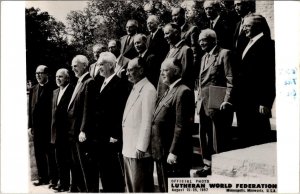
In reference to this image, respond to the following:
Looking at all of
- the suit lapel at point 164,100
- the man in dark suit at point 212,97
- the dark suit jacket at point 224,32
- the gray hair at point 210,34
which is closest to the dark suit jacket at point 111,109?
the suit lapel at point 164,100

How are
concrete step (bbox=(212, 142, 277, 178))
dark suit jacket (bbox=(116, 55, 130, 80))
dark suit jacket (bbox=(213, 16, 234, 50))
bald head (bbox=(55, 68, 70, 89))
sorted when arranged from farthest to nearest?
1. bald head (bbox=(55, 68, 70, 89))
2. dark suit jacket (bbox=(116, 55, 130, 80))
3. dark suit jacket (bbox=(213, 16, 234, 50))
4. concrete step (bbox=(212, 142, 277, 178))

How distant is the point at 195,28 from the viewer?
5.82m

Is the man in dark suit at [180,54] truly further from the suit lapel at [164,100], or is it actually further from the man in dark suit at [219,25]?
the man in dark suit at [219,25]

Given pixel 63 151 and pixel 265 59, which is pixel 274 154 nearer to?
pixel 265 59

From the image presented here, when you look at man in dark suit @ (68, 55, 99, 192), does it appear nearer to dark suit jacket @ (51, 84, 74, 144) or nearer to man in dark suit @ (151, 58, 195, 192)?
dark suit jacket @ (51, 84, 74, 144)

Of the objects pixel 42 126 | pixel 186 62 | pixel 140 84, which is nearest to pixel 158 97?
pixel 140 84

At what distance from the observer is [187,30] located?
586 cm

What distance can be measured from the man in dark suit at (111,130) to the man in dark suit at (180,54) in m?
0.57

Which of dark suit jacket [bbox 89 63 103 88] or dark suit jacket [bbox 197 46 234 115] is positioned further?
dark suit jacket [bbox 89 63 103 88]

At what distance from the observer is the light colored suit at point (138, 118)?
19.1 ft

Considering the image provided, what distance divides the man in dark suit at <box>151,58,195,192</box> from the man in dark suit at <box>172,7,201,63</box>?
278mm

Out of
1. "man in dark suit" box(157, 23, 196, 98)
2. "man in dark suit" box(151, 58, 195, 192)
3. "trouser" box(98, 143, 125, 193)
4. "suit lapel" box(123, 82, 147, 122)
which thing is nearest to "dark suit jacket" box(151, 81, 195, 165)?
"man in dark suit" box(151, 58, 195, 192)

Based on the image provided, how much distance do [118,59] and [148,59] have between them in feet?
1.38

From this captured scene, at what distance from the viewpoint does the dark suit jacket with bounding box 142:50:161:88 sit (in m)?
5.88
